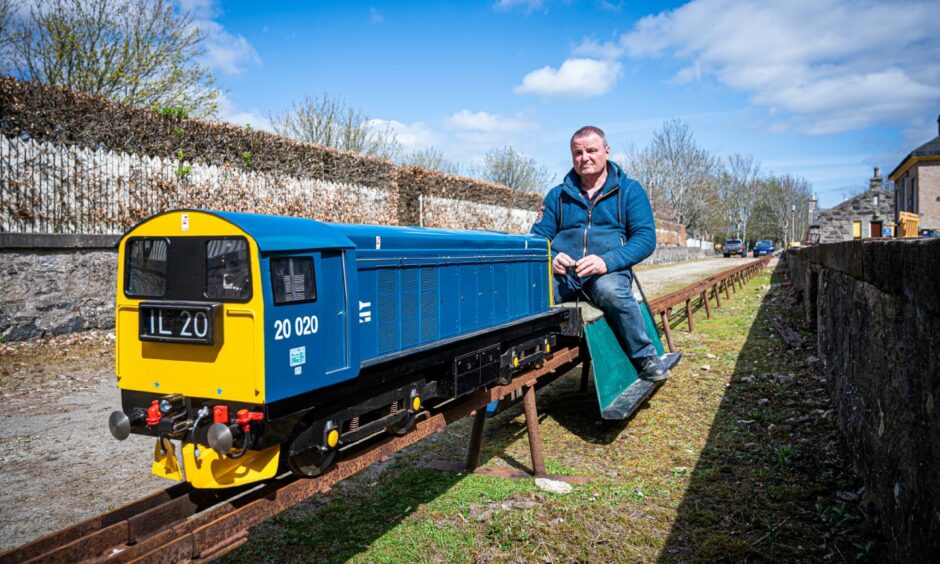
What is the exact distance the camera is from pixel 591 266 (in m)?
5.56

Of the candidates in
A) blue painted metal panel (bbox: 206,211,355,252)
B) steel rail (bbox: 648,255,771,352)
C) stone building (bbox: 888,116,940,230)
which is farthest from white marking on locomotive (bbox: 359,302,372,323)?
stone building (bbox: 888,116,940,230)

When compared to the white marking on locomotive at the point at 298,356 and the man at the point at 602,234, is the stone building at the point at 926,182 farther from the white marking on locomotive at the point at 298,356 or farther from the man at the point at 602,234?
the white marking on locomotive at the point at 298,356

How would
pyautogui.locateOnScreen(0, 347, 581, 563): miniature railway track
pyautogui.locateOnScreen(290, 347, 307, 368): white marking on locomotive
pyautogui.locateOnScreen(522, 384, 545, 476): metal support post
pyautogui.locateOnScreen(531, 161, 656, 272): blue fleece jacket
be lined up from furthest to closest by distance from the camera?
pyautogui.locateOnScreen(531, 161, 656, 272): blue fleece jacket
pyautogui.locateOnScreen(522, 384, 545, 476): metal support post
pyautogui.locateOnScreen(290, 347, 307, 368): white marking on locomotive
pyautogui.locateOnScreen(0, 347, 581, 563): miniature railway track

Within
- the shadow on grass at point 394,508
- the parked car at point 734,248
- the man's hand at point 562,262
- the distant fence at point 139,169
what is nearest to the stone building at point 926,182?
the parked car at point 734,248

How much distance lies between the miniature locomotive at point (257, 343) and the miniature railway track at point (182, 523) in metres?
0.10

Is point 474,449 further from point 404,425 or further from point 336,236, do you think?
point 336,236

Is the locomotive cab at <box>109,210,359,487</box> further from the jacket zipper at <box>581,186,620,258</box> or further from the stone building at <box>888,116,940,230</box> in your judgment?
the stone building at <box>888,116,940,230</box>

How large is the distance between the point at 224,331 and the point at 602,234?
164 inches

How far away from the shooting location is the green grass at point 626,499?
12.4 feet

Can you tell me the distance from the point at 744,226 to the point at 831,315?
80863 millimetres

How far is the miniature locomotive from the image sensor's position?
→ 8.64ft

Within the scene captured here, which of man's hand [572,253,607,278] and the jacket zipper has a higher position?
the jacket zipper

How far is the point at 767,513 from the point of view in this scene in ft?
13.6

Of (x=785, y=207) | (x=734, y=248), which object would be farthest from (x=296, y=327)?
(x=785, y=207)
